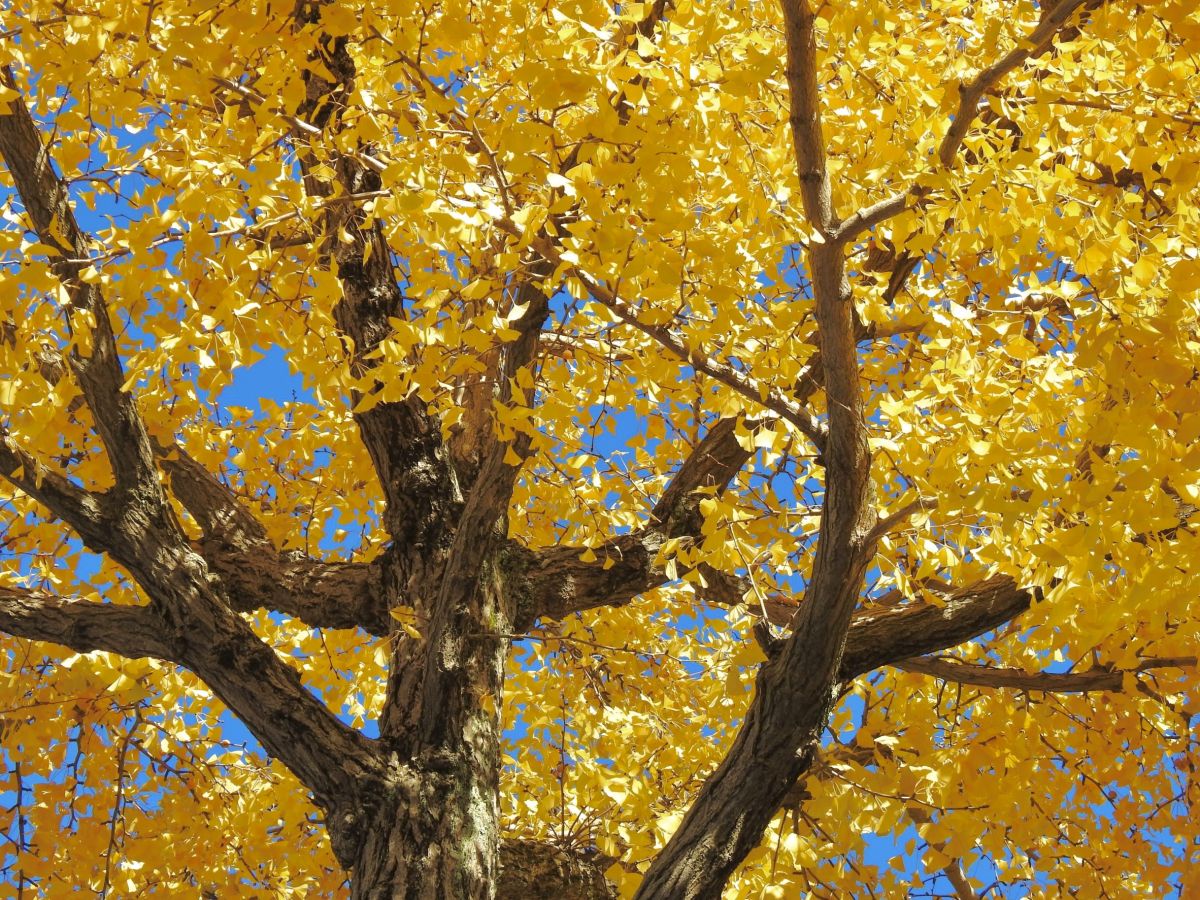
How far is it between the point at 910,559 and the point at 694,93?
1.74 m

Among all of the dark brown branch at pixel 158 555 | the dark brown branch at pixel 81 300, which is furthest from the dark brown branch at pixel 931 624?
the dark brown branch at pixel 81 300

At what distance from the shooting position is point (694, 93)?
268cm

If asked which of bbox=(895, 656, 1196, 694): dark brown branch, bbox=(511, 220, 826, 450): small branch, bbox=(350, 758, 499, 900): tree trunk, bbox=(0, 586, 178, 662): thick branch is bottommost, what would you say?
bbox=(350, 758, 499, 900): tree trunk

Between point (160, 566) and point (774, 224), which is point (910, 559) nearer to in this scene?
point (774, 224)

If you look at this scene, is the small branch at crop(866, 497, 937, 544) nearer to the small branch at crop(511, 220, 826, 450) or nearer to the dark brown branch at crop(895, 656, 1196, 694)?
the small branch at crop(511, 220, 826, 450)

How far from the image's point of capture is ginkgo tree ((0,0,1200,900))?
8.64 ft

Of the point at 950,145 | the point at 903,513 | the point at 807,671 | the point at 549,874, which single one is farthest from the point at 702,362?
the point at 549,874

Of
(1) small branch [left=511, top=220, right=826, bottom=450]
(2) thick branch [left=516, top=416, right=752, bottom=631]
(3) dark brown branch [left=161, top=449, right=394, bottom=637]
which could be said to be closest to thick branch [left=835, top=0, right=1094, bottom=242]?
(1) small branch [left=511, top=220, right=826, bottom=450]

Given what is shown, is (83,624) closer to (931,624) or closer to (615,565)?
(615,565)

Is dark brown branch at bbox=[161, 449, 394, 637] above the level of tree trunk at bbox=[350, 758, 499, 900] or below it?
above

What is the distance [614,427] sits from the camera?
15.6 ft

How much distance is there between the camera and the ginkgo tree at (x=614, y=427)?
2.63 metres

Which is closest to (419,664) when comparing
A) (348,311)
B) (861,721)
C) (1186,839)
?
(348,311)

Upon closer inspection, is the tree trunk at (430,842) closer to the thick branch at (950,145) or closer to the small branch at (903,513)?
the small branch at (903,513)
